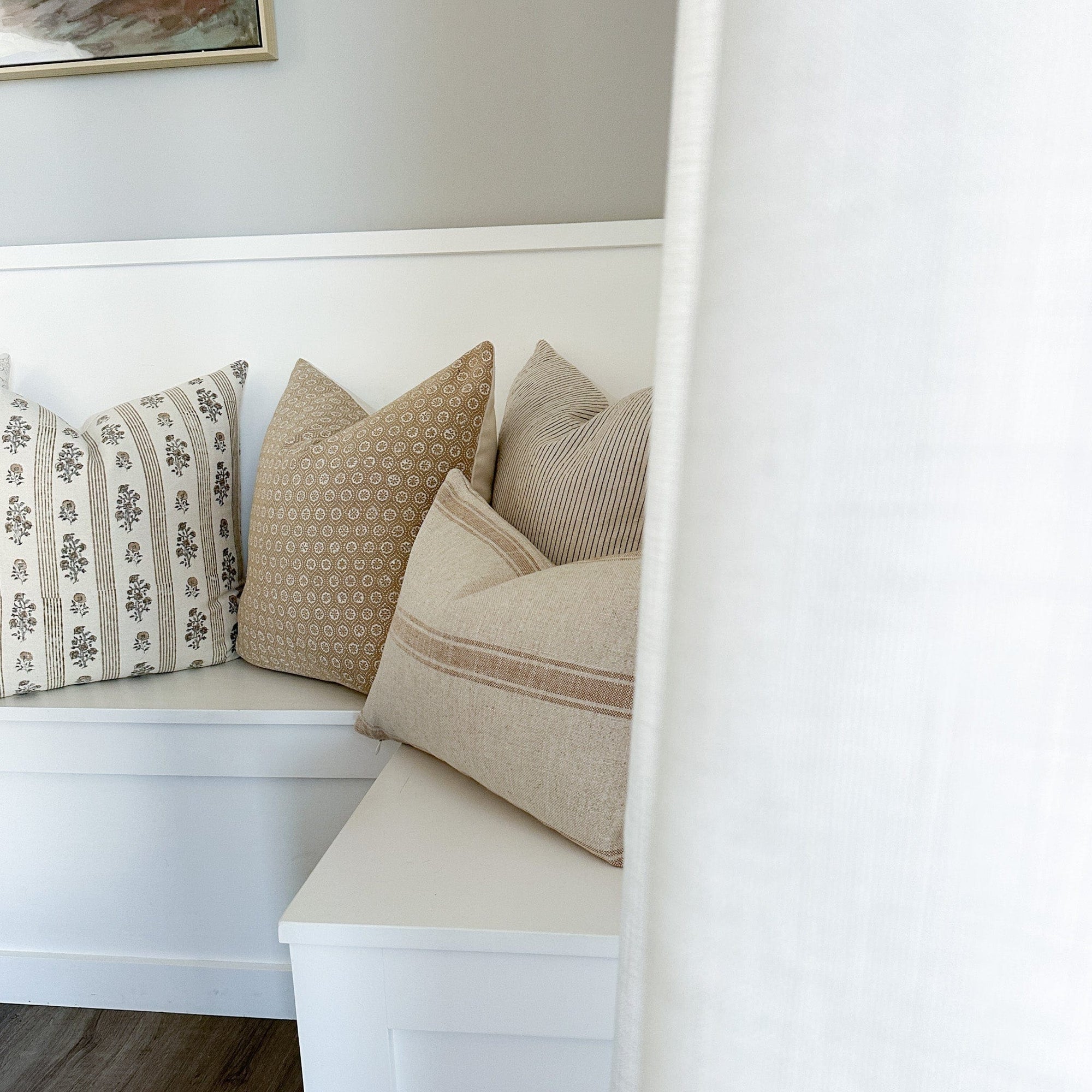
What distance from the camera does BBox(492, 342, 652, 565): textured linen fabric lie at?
43.5 inches

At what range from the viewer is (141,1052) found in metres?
1.37

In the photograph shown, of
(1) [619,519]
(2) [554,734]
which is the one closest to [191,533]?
(1) [619,519]

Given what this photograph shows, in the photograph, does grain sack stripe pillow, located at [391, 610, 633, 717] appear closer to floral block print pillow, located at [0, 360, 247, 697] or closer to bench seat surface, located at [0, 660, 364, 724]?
bench seat surface, located at [0, 660, 364, 724]

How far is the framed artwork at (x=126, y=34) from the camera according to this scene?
158 centimetres

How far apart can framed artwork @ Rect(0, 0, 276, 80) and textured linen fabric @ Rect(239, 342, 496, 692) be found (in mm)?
735

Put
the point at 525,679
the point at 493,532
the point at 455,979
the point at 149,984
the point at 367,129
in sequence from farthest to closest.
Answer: the point at 367,129, the point at 149,984, the point at 493,532, the point at 525,679, the point at 455,979

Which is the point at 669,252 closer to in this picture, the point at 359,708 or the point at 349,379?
the point at 359,708

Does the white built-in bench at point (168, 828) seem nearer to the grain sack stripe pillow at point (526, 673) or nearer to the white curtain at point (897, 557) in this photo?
the grain sack stripe pillow at point (526, 673)

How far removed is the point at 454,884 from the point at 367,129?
1.30 metres

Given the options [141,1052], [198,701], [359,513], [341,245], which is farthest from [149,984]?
[341,245]

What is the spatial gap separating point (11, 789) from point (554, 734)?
3.27 feet

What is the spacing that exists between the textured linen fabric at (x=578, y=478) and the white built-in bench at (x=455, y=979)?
41cm

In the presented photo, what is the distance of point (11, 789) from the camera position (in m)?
1.39

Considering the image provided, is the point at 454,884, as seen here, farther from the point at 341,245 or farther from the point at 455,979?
the point at 341,245
